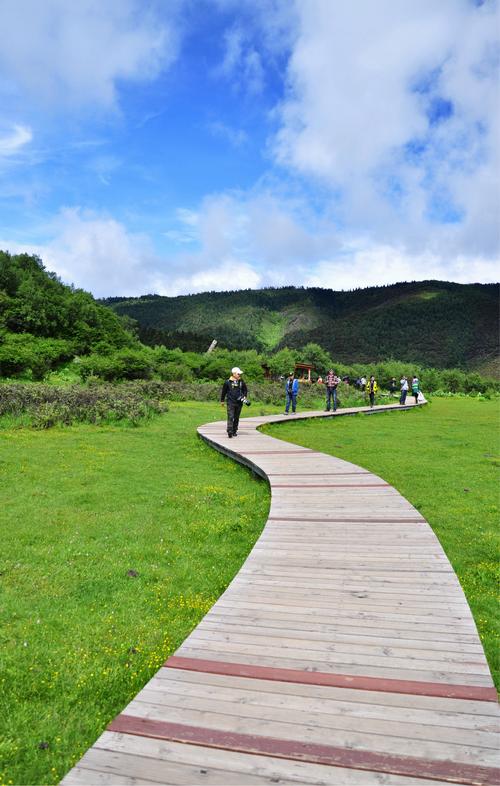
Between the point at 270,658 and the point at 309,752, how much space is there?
3.01ft

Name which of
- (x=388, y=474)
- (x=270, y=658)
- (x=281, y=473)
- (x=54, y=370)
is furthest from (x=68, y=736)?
(x=54, y=370)

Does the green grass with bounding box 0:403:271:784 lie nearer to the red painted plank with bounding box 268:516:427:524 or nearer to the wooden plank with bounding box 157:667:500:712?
the red painted plank with bounding box 268:516:427:524

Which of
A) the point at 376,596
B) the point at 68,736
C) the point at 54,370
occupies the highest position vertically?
the point at 54,370

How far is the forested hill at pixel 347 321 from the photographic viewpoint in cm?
10781

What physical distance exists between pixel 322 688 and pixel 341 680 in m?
0.15

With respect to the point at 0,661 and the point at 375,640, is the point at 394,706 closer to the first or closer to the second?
the point at 375,640

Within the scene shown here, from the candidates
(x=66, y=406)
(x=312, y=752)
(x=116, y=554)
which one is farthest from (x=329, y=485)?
(x=66, y=406)

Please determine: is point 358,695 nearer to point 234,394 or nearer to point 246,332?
point 234,394

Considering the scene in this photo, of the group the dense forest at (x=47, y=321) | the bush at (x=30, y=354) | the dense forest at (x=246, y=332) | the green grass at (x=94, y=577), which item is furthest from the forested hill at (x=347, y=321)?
the green grass at (x=94, y=577)

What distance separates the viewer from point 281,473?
30.8ft

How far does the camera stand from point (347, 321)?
136250 mm

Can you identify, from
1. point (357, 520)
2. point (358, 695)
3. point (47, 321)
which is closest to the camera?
point (358, 695)

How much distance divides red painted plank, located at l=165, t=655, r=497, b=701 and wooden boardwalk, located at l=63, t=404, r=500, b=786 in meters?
0.01

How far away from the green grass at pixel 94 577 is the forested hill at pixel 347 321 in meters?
64.5
